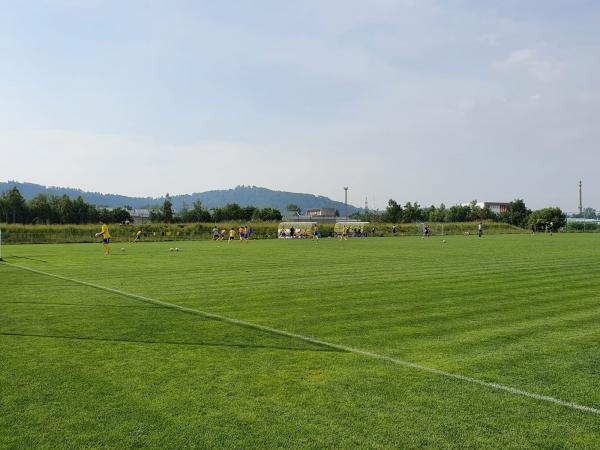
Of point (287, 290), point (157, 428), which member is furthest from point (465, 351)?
point (287, 290)

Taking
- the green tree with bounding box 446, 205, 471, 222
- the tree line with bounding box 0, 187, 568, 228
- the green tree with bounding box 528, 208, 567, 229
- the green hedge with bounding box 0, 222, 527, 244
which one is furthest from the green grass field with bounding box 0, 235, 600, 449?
the green tree with bounding box 446, 205, 471, 222

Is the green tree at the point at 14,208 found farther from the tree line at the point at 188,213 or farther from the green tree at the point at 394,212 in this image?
the green tree at the point at 394,212

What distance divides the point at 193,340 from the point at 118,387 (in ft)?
8.67

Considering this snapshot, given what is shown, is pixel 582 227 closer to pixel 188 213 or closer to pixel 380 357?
pixel 188 213

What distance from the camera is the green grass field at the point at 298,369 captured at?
5086 millimetres

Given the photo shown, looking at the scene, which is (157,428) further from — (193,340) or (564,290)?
(564,290)

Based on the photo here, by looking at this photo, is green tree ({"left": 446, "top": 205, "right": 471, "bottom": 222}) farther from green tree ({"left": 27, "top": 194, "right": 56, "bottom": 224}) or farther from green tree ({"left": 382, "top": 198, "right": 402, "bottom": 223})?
green tree ({"left": 27, "top": 194, "right": 56, "bottom": 224})

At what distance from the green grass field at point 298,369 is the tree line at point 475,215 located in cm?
10684

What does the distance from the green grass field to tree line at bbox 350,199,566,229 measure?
107 meters

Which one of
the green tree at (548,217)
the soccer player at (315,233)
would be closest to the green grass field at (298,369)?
the soccer player at (315,233)

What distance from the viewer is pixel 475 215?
148m

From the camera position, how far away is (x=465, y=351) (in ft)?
26.9

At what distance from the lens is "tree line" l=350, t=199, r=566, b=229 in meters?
119

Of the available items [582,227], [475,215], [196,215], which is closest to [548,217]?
[582,227]
